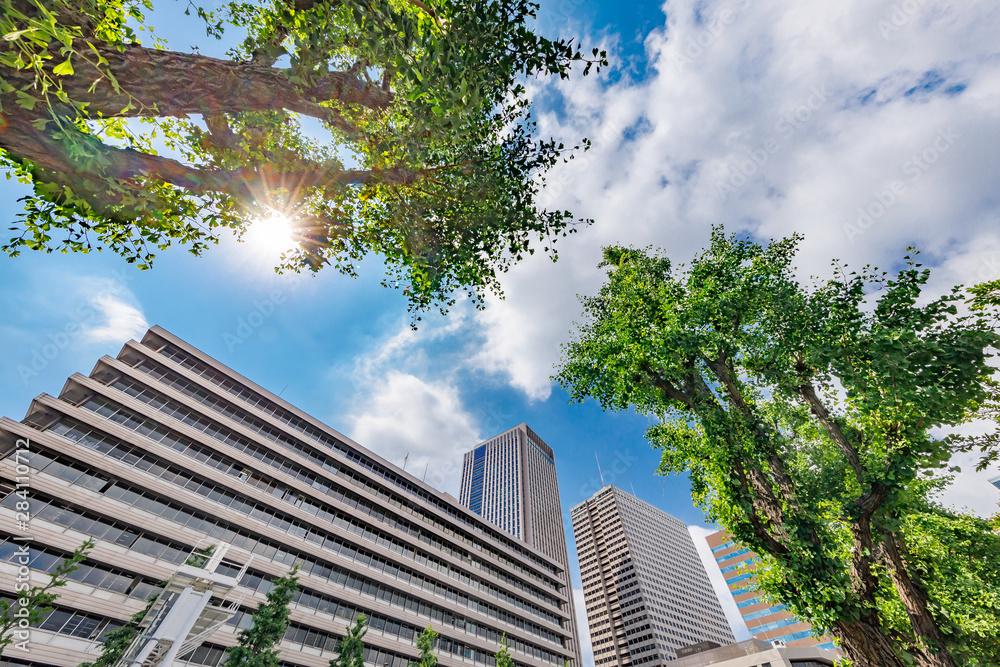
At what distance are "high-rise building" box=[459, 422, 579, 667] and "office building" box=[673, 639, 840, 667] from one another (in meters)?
28.6

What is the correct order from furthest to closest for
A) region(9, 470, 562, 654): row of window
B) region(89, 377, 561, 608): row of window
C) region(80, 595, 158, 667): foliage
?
region(89, 377, 561, 608): row of window, region(9, 470, 562, 654): row of window, region(80, 595, 158, 667): foliage

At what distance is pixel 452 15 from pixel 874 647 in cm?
1057

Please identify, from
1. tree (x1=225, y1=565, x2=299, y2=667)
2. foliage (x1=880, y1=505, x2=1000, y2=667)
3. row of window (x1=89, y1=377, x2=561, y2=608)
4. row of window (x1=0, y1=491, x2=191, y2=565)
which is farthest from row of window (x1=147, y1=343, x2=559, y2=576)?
foliage (x1=880, y1=505, x2=1000, y2=667)

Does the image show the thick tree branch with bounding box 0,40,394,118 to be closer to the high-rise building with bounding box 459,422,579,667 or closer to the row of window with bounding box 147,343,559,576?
the row of window with bounding box 147,343,559,576

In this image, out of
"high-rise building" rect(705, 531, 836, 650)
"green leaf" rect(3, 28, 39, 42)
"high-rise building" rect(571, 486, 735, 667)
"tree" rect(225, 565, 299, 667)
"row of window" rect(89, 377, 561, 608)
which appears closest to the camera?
"green leaf" rect(3, 28, 39, 42)

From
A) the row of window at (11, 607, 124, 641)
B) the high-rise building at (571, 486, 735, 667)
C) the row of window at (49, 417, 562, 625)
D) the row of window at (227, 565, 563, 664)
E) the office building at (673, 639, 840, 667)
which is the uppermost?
→ the high-rise building at (571, 486, 735, 667)

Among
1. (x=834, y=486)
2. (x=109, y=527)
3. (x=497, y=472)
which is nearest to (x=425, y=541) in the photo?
(x=109, y=527)

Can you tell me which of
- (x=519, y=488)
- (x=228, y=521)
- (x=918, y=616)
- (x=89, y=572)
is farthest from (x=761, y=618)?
(x=89, y=572)

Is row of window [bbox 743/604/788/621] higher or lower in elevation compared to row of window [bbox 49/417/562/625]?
higher

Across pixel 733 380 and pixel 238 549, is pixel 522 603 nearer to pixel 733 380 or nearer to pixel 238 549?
pixel 238 549

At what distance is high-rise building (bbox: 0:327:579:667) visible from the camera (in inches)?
609

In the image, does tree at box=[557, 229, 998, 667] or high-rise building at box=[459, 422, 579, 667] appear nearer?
tree at box=[557, 229, 998, 667]

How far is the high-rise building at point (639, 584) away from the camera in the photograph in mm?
92750

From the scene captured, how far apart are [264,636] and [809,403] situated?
Result: 2344cm
